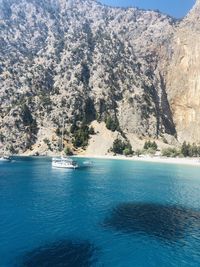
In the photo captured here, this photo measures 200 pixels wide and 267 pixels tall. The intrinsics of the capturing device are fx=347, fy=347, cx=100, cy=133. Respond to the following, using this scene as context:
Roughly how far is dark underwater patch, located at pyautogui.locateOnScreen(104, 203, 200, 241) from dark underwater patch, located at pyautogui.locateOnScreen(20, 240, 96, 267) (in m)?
10.3

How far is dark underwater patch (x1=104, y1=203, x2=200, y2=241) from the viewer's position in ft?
173

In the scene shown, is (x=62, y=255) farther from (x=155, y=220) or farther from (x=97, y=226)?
(x=155, y=220)

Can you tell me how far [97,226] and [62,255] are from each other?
45.6 feet

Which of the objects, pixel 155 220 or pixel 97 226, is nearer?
pixel 97 226

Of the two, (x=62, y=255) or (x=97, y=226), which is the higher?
(x=97, y=226)

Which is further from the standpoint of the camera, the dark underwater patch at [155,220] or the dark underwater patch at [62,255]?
the dark underwater patch at [155,220]

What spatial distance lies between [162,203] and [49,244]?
36.4m

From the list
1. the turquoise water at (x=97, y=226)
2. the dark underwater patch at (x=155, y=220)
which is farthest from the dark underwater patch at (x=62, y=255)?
the dark underwater patch at (x=155, y=220)

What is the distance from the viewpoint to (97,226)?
54.3m

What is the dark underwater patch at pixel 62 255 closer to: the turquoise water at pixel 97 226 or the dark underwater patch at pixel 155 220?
the turquoise water at pixel 97 226

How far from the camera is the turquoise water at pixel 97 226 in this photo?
4138cm

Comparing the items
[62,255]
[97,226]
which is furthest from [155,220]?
[62,255]

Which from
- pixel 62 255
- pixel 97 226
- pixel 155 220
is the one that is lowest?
pixel 62 255

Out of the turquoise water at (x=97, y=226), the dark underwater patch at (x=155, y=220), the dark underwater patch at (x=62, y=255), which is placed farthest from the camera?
the dark underwater patch at (x=155, y=220)
